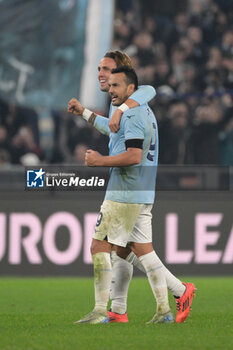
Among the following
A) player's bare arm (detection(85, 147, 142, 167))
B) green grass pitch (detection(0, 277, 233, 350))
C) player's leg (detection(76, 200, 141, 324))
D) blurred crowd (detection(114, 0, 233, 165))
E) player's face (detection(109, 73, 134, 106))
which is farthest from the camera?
blurred crowd (detection(114, 0, 233, 165))

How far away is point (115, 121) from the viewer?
655 cm

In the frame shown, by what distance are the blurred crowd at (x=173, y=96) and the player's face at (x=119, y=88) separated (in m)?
5.62

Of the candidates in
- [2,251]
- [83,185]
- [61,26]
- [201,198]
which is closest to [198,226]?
[201,198]

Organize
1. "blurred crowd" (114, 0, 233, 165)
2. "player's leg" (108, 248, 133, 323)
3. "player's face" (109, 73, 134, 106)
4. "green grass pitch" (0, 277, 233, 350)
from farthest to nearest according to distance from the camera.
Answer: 1. "blurred crowd" (114, 0, 233, 165)
2. "player's leg" (108, 248, 133, 323)
3. "player's face" (109, 73, 134, 106)
4. "green grass pitch" (0, 277, 233, 350)

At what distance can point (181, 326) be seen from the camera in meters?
6.46

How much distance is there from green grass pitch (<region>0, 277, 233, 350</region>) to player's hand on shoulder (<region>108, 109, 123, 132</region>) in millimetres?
1409

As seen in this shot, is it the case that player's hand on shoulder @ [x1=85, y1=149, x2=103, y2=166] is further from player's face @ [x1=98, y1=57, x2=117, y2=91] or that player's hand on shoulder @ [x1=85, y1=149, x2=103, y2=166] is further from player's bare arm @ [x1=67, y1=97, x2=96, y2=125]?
player's face @ [x1=98, y1=57, x2=117, y2=91]

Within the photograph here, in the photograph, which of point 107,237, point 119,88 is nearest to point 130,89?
point 119,88

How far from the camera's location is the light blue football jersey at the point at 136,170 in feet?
21.5

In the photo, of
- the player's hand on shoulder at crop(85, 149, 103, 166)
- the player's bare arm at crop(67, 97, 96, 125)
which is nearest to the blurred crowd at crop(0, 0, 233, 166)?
the player's bare arm at crop(67, 97, 96, 125)

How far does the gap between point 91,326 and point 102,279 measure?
0.37 meters

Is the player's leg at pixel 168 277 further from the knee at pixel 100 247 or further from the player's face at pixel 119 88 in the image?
the player's face at pixel 119 88

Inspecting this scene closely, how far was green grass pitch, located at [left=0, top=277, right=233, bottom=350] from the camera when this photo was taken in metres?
5.48

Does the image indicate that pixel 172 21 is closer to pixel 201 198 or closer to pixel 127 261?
pixel 201 198
